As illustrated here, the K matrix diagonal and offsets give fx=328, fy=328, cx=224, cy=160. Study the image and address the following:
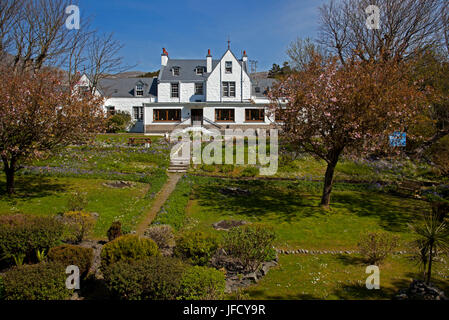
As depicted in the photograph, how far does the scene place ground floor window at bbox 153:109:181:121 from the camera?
4538cm

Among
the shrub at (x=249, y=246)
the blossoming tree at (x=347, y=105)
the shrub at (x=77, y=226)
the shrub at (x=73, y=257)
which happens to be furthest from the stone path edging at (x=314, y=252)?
the shrub at (x=77, y=226)

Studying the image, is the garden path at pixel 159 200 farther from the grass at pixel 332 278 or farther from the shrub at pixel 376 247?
the shrub at pixel 376 247

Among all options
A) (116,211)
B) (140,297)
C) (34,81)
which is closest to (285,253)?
(140,297)

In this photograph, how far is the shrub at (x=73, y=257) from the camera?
8445 mm

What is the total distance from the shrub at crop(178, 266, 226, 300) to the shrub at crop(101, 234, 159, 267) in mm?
1876

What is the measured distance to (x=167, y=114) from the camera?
45438 mm

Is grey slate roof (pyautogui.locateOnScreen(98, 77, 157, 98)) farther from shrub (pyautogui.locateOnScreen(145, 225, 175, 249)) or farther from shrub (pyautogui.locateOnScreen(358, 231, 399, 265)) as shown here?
shrub (pyautogui.locateOnScreen(358, 231, 399, 265))

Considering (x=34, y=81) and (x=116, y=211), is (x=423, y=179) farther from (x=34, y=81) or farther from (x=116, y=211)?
(x=34, y=81)

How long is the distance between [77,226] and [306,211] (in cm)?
1034

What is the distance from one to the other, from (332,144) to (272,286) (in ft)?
28.7

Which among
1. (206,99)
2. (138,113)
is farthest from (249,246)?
(138,113)

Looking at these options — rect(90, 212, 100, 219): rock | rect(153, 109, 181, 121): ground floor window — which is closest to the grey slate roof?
rect(153, 109, 181, 121): ground floor window

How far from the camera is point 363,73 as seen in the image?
14.4 metres

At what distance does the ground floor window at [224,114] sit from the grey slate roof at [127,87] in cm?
1030
